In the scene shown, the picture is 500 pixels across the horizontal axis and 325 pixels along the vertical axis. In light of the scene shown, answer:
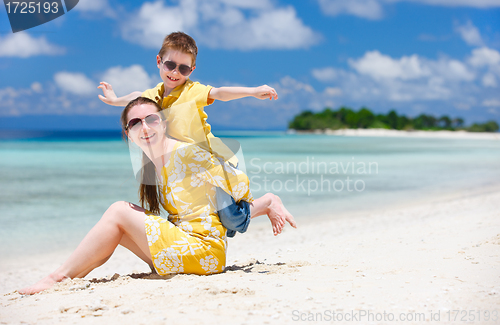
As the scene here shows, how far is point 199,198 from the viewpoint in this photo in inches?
111

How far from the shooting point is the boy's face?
2.98 metres

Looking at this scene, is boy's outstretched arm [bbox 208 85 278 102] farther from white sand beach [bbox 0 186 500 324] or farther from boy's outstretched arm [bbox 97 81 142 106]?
white sand beach [bbox 0 186 500 324]

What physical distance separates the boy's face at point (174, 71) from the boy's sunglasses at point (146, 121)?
0.38m

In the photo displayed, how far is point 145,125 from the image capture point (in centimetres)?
274

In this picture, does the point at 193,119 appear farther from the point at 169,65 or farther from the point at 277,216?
the point at 277,216

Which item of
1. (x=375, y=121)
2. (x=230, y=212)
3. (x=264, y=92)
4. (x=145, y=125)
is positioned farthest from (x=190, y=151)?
(x=375, y=121)

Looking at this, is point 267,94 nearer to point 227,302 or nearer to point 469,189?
point 227,302

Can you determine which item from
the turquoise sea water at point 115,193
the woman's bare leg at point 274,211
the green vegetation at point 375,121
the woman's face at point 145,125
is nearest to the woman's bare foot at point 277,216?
the woman's bare leg at point 274,211

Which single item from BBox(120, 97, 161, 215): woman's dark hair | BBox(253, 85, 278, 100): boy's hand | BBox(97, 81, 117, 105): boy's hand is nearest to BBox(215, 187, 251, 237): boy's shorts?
BBox(120, 97, 161, 215): woman's dark hair

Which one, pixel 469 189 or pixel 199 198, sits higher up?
pixel 199 198

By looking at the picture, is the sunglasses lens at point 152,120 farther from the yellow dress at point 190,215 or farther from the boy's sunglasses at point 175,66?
the boy's sunglasses at point 175,66

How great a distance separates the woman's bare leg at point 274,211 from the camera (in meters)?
2.94

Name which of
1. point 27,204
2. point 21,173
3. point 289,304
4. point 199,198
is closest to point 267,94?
point 199,198

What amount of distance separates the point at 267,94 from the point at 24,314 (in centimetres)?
202
